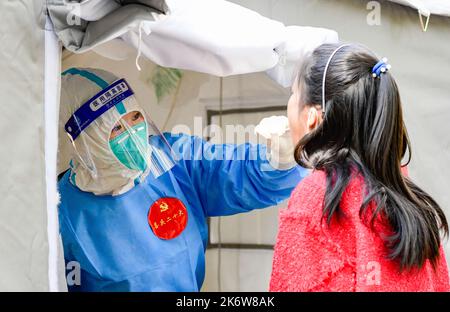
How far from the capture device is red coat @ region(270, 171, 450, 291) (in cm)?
155

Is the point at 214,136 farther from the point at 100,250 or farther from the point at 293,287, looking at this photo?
the point at 293,287

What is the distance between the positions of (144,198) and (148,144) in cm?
14

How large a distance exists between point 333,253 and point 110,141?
70 centimetres

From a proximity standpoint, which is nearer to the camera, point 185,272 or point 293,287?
point 293,287

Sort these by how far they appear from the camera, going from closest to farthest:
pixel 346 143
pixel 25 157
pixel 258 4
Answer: pixel 25 157
pixel 346 143
pixel 258 4

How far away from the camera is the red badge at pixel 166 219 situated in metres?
2.06

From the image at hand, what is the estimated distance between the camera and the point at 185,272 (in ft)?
6.71

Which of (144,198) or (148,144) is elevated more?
(148,144)

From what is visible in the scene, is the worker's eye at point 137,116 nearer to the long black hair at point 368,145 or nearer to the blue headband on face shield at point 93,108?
the blue headband on face shield at point 93,108

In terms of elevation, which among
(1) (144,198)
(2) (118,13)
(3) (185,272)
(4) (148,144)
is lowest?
(3) (185,272)

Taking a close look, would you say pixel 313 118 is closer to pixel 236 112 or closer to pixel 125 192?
pixel 125 192

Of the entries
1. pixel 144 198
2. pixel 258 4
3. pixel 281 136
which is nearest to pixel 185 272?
pixel 144 198

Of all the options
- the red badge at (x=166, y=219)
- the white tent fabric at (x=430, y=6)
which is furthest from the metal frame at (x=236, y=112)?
the white tent fabric at (x=430, y=6)

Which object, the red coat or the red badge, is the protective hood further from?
the red coat
